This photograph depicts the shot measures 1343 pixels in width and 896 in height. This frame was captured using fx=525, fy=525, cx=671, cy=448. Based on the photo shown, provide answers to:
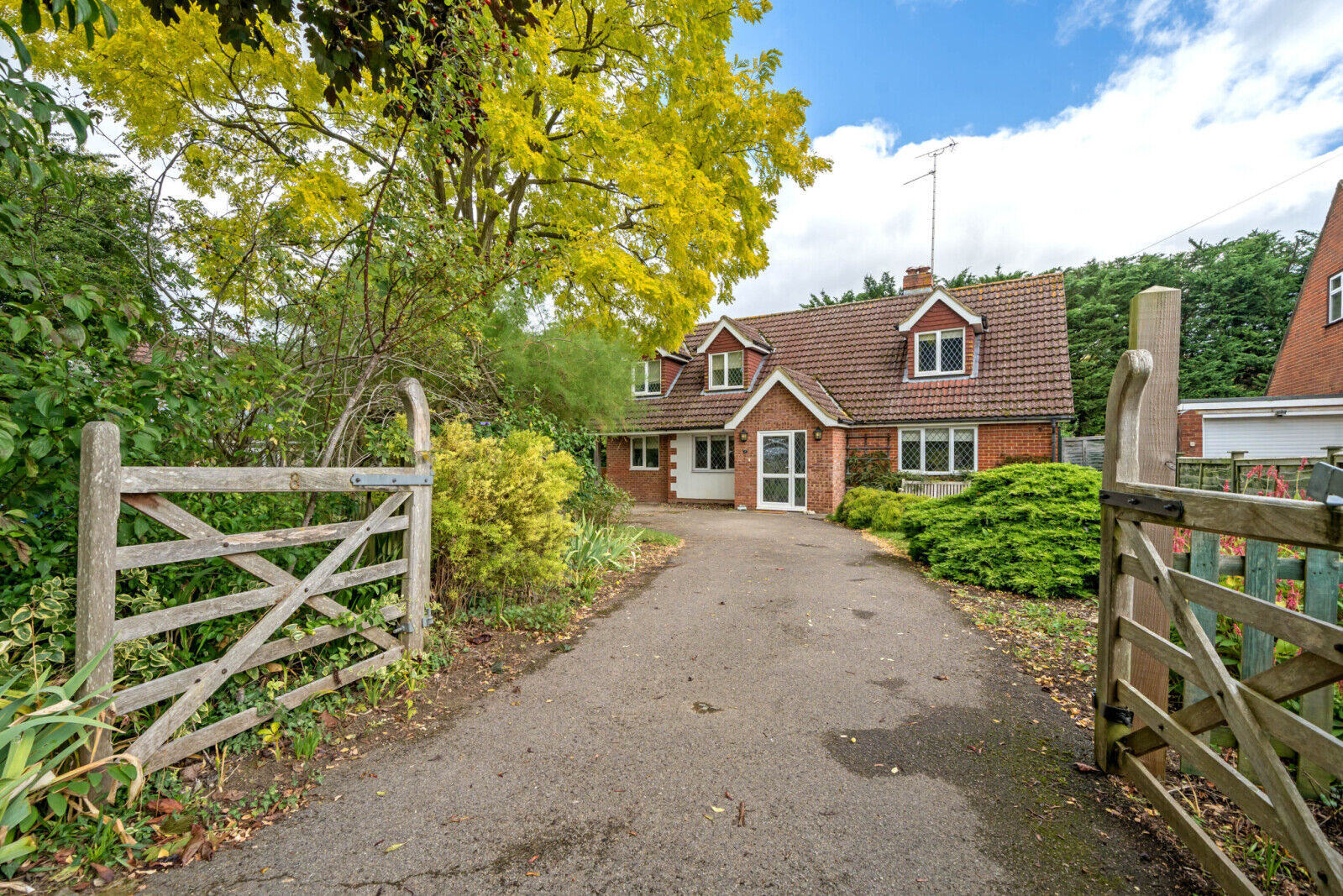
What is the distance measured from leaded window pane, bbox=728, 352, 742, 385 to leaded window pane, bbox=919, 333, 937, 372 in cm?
563

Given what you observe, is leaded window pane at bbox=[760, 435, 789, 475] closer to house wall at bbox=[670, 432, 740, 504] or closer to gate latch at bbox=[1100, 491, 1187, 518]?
house wall at bbox=[670, 432, 740, 504]

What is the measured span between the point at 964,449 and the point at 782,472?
502cm

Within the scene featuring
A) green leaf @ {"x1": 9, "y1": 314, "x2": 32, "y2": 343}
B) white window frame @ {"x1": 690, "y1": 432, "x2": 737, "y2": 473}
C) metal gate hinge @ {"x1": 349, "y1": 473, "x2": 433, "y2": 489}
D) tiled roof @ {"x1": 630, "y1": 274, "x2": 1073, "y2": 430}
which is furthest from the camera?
white window frame @ {"x1": 690, "y1": 432, "x2": 737, "y2": 473}

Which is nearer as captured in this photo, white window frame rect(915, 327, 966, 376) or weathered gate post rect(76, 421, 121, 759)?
weathered gate post rect(76, 421, 121, 759)

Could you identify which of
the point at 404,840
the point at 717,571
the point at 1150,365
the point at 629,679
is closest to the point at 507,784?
the point at 404,840

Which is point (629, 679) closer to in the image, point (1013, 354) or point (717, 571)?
point (717, 571)

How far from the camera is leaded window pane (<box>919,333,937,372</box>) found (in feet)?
51.6

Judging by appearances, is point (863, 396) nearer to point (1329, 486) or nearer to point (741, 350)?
point (741, 350)

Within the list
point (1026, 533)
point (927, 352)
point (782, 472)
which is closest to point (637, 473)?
point (782, 472)

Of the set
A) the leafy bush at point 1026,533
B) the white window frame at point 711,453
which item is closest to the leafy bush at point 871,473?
the white window frame at point 711,453

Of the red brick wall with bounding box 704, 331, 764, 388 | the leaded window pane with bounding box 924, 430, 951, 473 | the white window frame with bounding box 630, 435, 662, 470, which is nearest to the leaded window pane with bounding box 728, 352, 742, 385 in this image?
the red brick wall with bounding box 704, 331, 764, 388

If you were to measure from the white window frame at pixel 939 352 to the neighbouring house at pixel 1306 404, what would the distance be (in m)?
6.57

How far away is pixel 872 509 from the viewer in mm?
12461

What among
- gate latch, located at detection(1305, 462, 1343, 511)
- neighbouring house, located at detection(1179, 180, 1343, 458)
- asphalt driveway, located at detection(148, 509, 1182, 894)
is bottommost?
asphalt driveway, located at detection(148, 509, 1182, 894)
